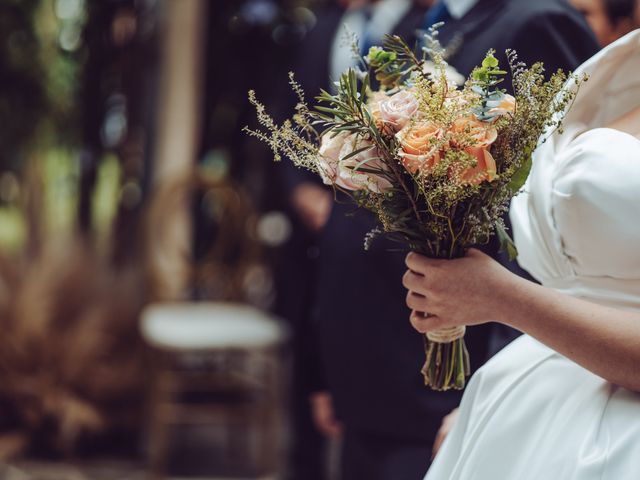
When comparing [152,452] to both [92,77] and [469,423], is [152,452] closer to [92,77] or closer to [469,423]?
[92,77]

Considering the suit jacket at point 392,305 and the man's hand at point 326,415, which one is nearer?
the suit jacket at point 392,305

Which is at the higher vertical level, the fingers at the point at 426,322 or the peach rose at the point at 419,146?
the peach rose at the point at 419,146

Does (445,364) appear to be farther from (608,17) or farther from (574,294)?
(608,17)

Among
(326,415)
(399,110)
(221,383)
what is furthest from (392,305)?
(221,383)

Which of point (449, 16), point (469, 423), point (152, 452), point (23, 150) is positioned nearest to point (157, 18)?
point (23, 150)

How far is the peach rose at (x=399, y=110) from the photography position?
1.28 meters

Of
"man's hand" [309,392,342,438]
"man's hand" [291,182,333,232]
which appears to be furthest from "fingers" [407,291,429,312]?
"man's hand" [291,182,333,232]

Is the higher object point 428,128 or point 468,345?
point 428,128

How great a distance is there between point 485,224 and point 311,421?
245cm

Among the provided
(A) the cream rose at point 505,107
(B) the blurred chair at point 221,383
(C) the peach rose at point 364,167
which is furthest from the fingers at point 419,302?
(B) the blurred chair at point 221,383

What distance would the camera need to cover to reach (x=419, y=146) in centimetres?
123

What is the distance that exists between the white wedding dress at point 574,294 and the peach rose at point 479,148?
0.14 metres

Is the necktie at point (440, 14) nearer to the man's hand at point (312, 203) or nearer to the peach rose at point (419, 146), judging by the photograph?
the peach rose at point (419, 146)

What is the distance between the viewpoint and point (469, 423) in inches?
57.2
